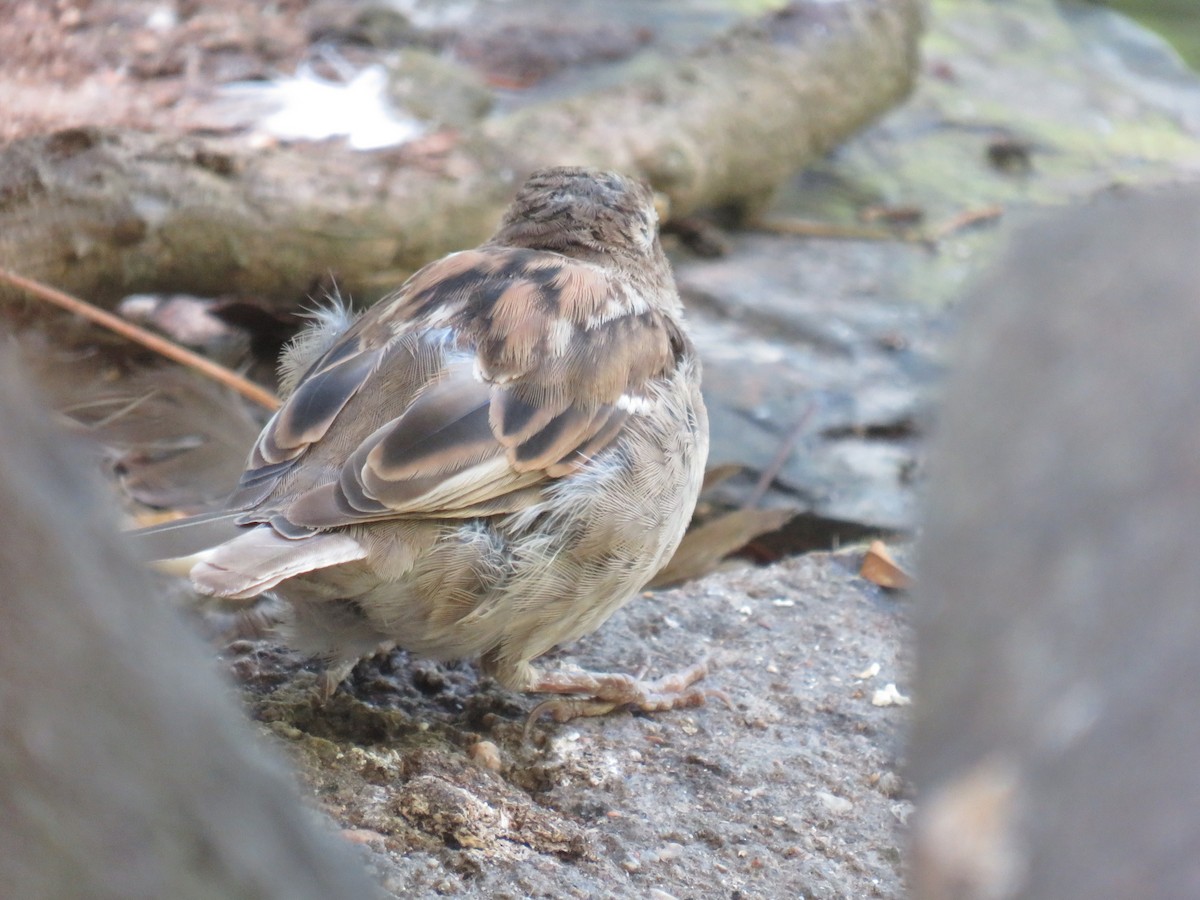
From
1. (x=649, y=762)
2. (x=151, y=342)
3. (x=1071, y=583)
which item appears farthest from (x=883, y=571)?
(x=1071, y=583)

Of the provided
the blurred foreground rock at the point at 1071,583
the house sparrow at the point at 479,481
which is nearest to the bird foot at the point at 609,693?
the house sparrow at the point at 479,481

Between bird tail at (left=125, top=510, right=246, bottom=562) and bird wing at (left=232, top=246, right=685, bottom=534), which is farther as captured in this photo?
bird wing at (left=232, top=246, right=685, bottom=534)

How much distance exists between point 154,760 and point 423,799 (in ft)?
6.06

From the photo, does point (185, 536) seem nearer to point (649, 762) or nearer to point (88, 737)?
point (649, 762)

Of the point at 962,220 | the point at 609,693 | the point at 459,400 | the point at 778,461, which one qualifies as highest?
the point at 459,400

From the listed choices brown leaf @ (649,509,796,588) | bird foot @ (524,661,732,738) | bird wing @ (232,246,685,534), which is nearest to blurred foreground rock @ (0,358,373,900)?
bird wing @ (232,246,685,534)

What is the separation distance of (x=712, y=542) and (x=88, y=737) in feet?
12.8

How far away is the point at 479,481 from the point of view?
124 inches

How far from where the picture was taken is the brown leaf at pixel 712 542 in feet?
15.8

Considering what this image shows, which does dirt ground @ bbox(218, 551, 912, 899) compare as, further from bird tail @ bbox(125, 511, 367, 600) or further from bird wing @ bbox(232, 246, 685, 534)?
→ bird wing @ bbox(232, 246, 685, 534)

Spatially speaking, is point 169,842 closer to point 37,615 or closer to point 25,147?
point 37,615

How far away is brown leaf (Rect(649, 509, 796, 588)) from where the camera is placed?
481cm

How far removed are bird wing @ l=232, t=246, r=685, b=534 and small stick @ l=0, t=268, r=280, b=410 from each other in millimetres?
1326

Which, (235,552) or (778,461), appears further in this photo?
(778,461)
